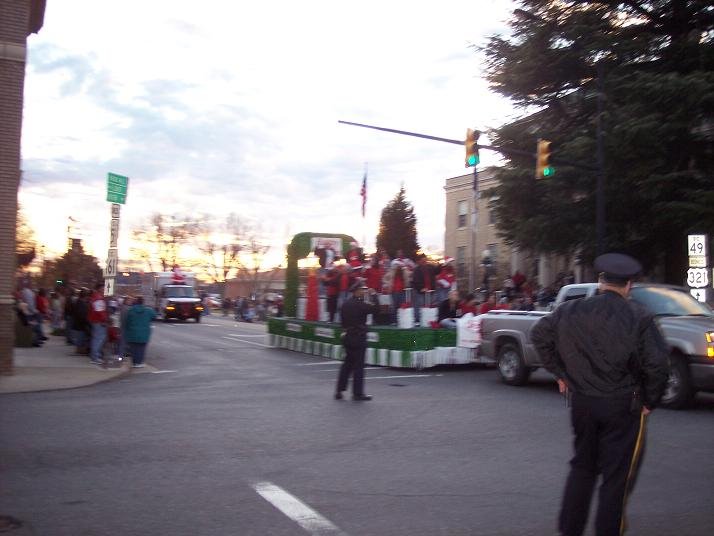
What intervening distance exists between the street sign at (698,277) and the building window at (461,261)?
33415 mm

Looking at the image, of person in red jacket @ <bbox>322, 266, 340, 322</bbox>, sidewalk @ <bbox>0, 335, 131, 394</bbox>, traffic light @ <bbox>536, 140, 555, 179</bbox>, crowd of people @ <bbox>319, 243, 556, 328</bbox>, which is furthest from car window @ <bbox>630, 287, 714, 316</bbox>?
person in red jacket @ <bbox>322, 266, 340, 322</bbox>

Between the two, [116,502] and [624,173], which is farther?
[624,173]

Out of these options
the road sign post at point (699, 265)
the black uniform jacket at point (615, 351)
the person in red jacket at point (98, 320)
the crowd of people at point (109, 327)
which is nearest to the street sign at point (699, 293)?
the road sign post at point (699, 265)

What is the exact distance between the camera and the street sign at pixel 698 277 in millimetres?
18250

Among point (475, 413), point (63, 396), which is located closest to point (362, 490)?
point (475, 413)

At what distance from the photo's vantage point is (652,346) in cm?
471

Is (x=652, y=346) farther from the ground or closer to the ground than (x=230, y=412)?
farther from the ground

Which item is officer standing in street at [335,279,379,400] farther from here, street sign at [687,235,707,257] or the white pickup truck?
street sign at [687,235,707,257]

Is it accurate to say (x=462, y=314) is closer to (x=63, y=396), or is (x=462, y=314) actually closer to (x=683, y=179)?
(x=683, y=179)

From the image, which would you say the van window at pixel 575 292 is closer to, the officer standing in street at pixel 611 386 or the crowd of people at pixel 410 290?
the crowd of people at pixel 410 290

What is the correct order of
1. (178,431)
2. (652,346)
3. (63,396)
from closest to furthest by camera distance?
1. (652,346)
2. (178,431)
3. (63,396)

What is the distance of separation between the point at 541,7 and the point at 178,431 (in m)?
21.5

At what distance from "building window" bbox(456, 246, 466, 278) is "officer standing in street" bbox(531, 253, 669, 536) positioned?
47210 millimetres

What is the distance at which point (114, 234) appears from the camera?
18.6 metres
